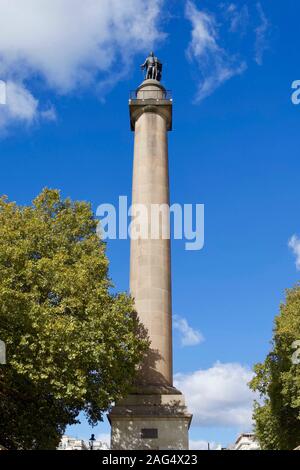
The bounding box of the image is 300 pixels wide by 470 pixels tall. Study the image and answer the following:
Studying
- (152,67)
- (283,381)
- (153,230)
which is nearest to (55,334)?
(153,230)

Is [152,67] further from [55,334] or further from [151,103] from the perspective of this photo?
[55,334]

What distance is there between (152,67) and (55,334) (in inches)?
985

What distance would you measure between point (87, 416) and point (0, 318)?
830 cm

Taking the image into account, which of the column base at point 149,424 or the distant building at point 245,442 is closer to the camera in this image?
the column base at point 149,424

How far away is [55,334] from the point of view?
88.6 feet

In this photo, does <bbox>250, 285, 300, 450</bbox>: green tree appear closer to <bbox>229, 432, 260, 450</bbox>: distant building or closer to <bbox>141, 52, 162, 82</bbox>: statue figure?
<bbox>141, 52, 162, 82</bbox>: statue figure

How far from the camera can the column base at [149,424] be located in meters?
30.6

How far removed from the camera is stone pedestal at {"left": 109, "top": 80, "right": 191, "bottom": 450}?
101 ft

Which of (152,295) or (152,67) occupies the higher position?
(152,67)

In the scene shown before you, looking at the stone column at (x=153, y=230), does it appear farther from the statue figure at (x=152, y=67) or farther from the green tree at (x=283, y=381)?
the green tree at (x=283, y=381)

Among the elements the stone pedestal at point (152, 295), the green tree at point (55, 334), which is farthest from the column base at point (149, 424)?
the green tree at point (55, 334)
